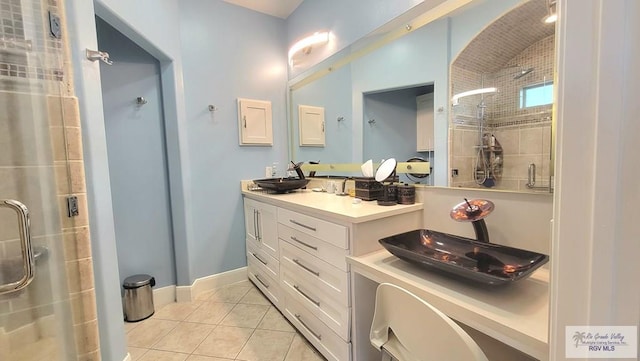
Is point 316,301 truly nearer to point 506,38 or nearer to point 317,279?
point 317,279

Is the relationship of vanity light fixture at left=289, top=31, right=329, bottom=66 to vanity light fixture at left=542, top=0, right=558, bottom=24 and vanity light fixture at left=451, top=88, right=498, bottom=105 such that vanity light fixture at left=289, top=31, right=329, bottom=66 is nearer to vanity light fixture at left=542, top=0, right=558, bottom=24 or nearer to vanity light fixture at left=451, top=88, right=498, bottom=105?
vanity light fixture at left=451, top=88, right=498, bottom=105

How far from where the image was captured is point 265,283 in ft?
7.27

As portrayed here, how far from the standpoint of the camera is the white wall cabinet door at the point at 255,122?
2.55 metres

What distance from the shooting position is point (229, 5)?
2.46 metres

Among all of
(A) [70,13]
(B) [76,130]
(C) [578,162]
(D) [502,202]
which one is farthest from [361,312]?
(A) [70,13]

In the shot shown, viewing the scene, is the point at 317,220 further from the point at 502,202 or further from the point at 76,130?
the point at 76,130

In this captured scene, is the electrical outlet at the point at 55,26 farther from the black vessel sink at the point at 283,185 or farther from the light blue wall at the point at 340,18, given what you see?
the light blue wall at the point at 340,18

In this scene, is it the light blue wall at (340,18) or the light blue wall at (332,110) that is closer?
the light blue wall at (340,18)

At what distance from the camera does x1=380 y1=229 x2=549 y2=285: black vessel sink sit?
85cm

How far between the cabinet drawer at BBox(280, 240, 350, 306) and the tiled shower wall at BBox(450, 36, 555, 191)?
2.56 ft

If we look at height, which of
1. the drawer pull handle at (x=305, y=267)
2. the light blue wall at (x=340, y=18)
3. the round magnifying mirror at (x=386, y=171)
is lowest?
the drawer pull handle at (x=305, y=267)

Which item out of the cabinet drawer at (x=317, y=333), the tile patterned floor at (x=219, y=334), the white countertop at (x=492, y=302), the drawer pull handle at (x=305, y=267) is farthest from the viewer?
the tile patterned floor at (x=219, y=334)

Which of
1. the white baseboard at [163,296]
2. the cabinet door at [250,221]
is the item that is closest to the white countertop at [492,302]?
the cabinet door at [250,221]

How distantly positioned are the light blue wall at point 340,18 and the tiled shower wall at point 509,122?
0.62 meters
